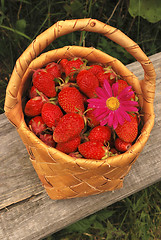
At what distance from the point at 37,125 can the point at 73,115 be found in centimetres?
12

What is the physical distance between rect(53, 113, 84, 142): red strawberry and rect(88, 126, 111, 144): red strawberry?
5 centimetres

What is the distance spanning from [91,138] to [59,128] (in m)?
0.10

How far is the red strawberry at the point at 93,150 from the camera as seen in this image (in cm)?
74

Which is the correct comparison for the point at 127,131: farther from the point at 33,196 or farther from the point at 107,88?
the point at 33,196

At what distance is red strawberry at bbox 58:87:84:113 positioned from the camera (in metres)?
0.79

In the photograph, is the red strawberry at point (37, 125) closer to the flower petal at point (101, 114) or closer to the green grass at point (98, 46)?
the flower petal at point (101, 114)

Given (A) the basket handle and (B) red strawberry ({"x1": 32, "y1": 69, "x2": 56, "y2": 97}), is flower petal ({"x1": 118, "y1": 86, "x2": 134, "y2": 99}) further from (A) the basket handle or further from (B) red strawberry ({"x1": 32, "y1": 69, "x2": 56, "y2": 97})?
(B) red strawberry ({"x1": 32, "y1": 69, "x2": 56, "y2": 97})

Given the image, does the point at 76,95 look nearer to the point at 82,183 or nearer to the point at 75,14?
the point at 82,183

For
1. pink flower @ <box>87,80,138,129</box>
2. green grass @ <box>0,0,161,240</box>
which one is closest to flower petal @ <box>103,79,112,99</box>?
pink flower @ <box>87,80,138,129</box>

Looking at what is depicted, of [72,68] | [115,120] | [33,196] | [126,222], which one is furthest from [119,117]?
[126,222]

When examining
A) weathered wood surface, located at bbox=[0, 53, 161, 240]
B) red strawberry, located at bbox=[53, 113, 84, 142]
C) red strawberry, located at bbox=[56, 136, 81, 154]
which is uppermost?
red strawberry, located at bbox=[53, 113, 84, 142]

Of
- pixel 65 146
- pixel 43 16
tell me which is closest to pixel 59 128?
pixel 65 146

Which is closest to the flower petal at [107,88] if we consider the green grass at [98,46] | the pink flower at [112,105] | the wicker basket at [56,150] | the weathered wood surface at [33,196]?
the pink flower at [112,105]

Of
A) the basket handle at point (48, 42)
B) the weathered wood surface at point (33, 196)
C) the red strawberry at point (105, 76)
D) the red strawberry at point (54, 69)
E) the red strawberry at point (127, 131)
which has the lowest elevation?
the weathered wood surface at point (33, 196)
